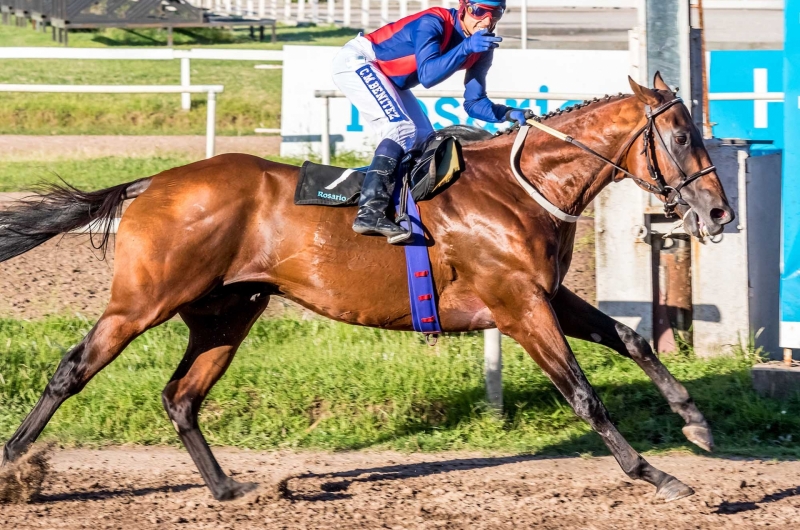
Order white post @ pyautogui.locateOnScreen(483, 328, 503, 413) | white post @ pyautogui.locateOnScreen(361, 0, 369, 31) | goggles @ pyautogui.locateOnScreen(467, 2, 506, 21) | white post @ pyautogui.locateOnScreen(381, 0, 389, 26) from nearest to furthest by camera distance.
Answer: goggles @ pyautogui.locateOnScreen(467, 2, 506, 21), white post @ pyautogui.locateOnScreen(483, 328, 503, 413), white post @ pyautogui.locateOnScreen(381, 0, 389, 26), white post @ pyautogui.locateOnScreen(361, 0, 369, 31)

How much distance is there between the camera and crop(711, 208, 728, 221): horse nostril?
460cm

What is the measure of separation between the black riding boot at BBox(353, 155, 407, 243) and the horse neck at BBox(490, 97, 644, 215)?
65 cm

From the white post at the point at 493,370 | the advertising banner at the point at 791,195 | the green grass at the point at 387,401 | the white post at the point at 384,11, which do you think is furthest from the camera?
the white post at the point at 384,11

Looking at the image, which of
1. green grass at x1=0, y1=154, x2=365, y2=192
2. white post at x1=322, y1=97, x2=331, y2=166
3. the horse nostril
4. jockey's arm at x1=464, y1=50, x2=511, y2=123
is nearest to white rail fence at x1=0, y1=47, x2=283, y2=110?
green grass at x1=0, y1=154, x2=365, y2=192

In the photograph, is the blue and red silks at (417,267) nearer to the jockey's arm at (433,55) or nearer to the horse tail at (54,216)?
the jockey's arm at (433,55)

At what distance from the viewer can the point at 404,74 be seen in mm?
5098

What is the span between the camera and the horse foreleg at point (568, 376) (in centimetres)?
464

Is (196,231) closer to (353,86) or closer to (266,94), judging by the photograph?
(353,86)

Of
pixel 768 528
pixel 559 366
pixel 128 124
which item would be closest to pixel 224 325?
pixel 559 366

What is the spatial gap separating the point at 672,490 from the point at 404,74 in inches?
90.5

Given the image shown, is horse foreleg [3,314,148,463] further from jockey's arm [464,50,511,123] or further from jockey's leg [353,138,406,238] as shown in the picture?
jockey's arm [464,50,511,123]

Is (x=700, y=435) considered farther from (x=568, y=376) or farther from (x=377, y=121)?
(x=377, y=121)

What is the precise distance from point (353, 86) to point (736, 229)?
2.81 metres

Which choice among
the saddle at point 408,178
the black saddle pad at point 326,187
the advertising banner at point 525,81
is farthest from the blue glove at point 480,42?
the advertising banner at point 525,81
